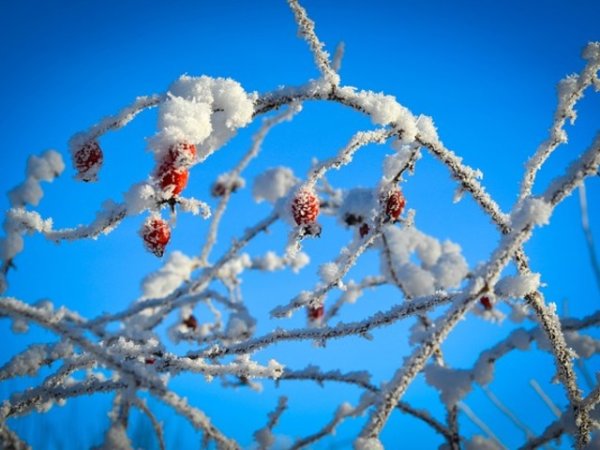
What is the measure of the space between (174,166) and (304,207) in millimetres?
461

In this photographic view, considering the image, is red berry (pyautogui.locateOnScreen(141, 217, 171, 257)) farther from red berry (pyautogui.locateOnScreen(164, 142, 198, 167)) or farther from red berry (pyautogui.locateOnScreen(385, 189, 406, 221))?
red berry (pyautogui.locateOnScreen(385, 189, 406, 221))

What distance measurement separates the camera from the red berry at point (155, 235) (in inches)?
51.6

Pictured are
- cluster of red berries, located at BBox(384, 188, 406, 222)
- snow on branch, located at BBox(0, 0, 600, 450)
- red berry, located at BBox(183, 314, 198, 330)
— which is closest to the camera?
snow on branch, located at BBox(0, 0, 600, 450)

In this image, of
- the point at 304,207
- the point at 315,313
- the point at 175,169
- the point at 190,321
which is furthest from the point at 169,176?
the point at 190,321

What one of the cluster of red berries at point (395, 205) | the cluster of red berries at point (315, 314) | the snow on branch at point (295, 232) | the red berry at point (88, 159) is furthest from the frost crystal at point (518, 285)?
the cluster of red berries at point (315, 314)

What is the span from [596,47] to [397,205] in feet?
2.73

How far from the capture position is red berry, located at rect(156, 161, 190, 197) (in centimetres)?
106

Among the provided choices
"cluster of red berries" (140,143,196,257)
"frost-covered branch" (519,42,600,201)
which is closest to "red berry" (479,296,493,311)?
"frost-covered branch" (519,42,600,201)

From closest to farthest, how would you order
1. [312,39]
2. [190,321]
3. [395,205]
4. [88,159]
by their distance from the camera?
[312,39], [88,159], [395,205], [190,321]

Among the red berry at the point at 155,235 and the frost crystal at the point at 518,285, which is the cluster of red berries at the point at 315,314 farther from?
the frost crystal at the point at 518,285

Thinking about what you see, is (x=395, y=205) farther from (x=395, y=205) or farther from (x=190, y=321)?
(x=190, y=321)

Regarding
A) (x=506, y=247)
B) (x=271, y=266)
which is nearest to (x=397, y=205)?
(x=506, y=247)

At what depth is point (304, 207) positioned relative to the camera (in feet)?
4.42

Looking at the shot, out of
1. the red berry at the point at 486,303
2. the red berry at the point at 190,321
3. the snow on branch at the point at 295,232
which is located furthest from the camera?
the red berry at the point at 190,321
